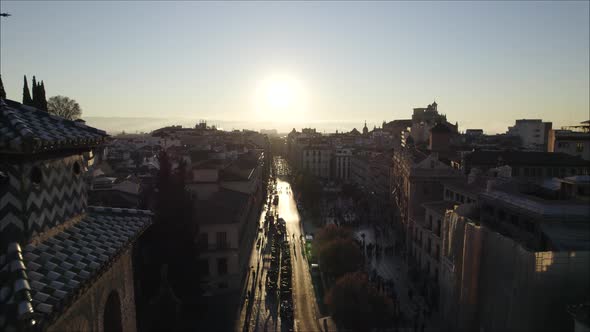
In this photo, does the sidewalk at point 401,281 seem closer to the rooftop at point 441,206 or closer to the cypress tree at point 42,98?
the rooftop at point 441,206

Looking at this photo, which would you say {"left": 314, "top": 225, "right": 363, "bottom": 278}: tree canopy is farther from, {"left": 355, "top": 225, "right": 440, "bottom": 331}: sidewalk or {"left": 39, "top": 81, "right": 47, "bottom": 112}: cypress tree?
{"left": 39, "top": 81, "right": 47, "bottom": 112}: cypress tree

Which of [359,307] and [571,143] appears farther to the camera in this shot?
[571,143]

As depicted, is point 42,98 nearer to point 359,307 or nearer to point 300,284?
point 359,307

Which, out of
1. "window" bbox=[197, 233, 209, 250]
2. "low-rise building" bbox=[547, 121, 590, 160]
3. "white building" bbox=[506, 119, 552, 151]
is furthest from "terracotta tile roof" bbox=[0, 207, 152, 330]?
"white building" bbox=[506, 119, 552, 151]

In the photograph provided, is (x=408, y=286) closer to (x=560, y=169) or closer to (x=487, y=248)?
(x=487, y=248)

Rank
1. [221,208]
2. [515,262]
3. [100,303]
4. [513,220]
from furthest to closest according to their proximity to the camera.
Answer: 1. [221,208]
2. [513,220]
3. [515,262]
4. [100,303]

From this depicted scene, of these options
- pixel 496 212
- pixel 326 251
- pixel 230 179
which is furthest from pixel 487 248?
pixel 230 179

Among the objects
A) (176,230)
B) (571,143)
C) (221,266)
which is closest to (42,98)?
(176,230)
